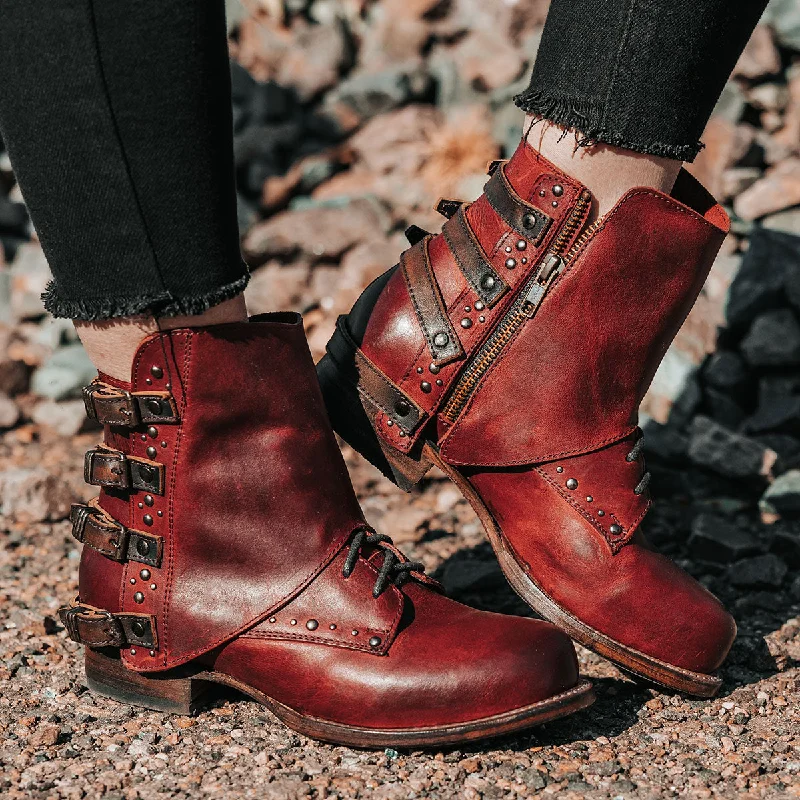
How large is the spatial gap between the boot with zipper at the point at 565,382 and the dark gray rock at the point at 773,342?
160 cm

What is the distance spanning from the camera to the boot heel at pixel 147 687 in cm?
159

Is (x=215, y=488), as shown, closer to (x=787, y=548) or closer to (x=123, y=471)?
(x=123, y=471)

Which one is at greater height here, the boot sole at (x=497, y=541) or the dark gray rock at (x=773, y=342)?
the boot sole at (x=497, y=541)

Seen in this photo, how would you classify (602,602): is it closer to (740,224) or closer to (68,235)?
(68,235)

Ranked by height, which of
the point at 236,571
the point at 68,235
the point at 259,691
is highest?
the point at 68,235

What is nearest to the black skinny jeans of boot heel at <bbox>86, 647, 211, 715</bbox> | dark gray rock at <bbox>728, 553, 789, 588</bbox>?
boot heel at <bbox>86, 647, 211, 715</bbox>

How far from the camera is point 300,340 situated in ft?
5.12

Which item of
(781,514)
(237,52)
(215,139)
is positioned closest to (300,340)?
(215,139)

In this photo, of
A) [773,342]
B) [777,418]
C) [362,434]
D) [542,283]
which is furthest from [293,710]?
[773,342]

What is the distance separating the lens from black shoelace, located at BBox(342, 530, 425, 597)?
1.54 meters

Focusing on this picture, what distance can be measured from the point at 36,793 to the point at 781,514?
177 centimetres

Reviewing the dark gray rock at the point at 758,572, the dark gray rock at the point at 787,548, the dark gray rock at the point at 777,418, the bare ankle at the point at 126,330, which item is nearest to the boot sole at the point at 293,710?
the bare ankle at the point at 126,330

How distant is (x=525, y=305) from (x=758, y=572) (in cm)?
82

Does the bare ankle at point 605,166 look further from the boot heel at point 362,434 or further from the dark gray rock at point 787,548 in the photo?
the dark gray rock at point 787,548
